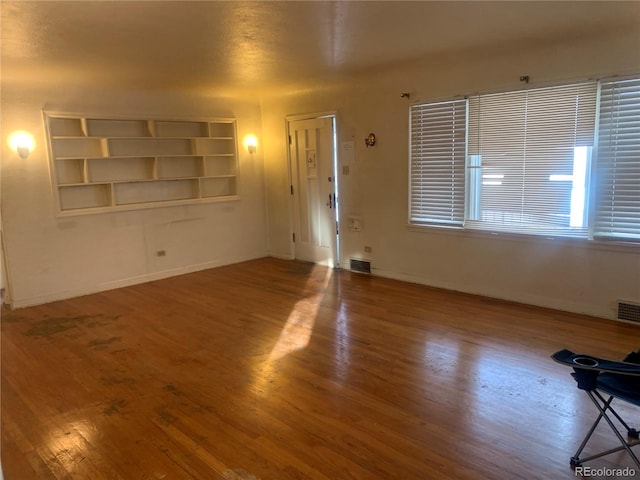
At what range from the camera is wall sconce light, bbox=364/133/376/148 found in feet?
18.7

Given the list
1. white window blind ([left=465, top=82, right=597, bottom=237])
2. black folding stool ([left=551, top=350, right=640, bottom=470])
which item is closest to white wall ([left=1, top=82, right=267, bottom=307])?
white window blind ([left=465, top=82, right=597, bottom=237])

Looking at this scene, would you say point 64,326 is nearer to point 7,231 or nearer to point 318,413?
point 7,231

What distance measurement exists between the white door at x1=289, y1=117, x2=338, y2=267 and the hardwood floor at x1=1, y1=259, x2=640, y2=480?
1617mm

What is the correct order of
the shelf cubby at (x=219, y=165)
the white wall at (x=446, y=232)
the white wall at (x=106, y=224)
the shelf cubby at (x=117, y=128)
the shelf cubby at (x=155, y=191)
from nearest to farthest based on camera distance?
1. the white wall at (x=446, y=232)
2. the white wall at (x=106, y=224)
3. the shelf cubby at (x=117, y=128)
4. the shelf cubby at (x=155, y=191)
5. the shelf cubby at (x=219, y=165)

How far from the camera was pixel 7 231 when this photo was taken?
498 centimetres

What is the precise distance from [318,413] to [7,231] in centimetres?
416

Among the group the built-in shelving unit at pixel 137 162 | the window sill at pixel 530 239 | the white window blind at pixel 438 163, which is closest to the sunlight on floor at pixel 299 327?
the window sill at pixel 530 239

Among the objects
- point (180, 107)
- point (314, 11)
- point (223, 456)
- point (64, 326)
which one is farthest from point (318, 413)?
point (180, 107)

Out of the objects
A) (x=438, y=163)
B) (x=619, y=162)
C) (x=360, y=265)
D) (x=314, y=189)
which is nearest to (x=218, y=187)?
(x=314, y=189)

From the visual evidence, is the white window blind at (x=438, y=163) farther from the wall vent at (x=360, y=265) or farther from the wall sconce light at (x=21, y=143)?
the wall sconce light at (x=21, y=143)

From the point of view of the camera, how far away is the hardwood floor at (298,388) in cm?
236

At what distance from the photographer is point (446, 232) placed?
5.22 m

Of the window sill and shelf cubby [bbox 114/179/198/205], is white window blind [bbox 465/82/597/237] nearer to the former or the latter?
the window sill

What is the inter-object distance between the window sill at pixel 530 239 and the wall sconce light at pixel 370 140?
3.62ft
